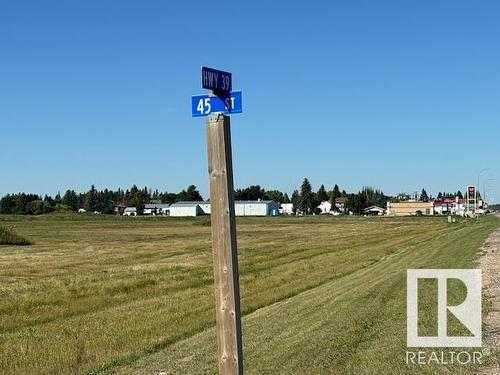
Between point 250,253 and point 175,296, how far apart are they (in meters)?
19.8

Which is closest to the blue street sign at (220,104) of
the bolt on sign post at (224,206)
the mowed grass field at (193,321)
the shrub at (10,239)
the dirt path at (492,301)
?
the bolt on sign post at (224,206)

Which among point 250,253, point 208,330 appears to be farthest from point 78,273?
point 208,330

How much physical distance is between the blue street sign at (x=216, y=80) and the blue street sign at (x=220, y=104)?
0.08m

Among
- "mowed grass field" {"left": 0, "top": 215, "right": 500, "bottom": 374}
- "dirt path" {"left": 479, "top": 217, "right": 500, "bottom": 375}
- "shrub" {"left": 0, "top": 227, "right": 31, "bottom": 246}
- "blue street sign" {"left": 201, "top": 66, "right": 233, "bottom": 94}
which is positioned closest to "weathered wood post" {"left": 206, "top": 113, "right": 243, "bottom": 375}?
"blue street sign" {"left": 201, "top": 66, "right": 233, "bottom": 94}

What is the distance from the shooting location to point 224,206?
6.04m

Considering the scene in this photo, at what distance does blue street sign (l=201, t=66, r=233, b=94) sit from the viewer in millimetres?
5819

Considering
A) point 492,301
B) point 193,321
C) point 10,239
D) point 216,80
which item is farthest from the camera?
point 10,239

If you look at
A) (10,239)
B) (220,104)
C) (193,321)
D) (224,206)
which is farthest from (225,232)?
(10,239)

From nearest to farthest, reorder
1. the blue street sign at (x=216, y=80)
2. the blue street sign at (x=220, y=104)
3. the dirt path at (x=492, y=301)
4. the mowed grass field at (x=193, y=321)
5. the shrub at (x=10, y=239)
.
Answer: the blue street sign at (x=216, y=80), the blue street sign at (x=220, y=104), the dirt path at (x=492, y=301), the mowed grass field at (x=193, y=321), the shrub at (x=10, y=239)

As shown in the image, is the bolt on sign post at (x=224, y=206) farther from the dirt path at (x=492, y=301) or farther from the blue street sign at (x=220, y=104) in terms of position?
the dirt path at (x=492, y=301)

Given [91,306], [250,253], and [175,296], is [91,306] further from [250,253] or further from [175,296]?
Answer: [250,253]

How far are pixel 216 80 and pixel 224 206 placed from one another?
1175 mm

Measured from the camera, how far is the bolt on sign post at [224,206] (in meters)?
6.04

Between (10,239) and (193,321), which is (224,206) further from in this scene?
(10,239)
